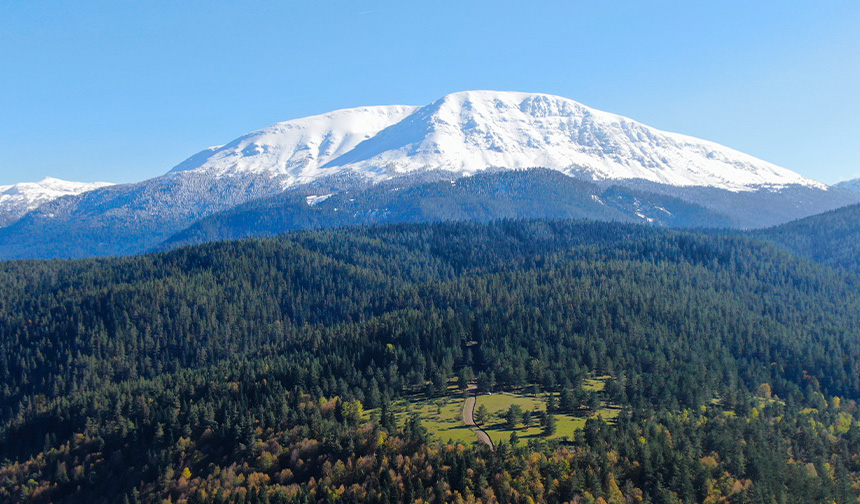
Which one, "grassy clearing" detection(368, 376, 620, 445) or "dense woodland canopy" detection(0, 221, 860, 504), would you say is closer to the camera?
"dense woodland canopy" detection(0, 221, 860, 504)

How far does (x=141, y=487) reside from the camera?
123m

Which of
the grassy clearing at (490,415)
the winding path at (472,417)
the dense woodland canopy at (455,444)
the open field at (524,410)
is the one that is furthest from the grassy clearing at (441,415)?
the open field at (524,410)

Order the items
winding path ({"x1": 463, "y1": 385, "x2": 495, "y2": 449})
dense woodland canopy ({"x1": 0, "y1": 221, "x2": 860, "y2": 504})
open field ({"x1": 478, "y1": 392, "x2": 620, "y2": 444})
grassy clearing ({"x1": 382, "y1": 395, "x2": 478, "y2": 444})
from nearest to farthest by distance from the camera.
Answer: dense woodland canopy ({"x1": 0, "y1": 221, "x2": 860, "y2": 504}), winding path ({"x1": 463, "y1": 385, "x2": 495, "y2": 449}), grassy clearing ({"x1": 382, "y1": 395, "x2": 478, "y2": 444}), open field ({"x1": 478, "y1": 392, "x2": 620, "y2": 444})

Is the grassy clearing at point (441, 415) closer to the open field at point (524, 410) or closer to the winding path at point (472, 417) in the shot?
the winding path at point (472, 417)

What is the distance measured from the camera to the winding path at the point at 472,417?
116188 mm

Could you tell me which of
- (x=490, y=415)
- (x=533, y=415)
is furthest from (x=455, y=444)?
(x=533, y=415)

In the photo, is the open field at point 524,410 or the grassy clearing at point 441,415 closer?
the grassy clearing at point 441,415

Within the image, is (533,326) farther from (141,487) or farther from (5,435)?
(5,435)

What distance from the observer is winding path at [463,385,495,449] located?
11619cm

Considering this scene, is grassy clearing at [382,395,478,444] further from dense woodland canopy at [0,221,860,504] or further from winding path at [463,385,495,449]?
dense woodland canopy at [0,221,860,504]

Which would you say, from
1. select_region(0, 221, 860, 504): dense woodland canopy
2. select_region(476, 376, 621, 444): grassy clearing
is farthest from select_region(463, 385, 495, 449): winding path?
select_region(0, 221, 860, 504): dense woodland canopy

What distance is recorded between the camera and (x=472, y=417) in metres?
130

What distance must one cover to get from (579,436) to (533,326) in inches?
3067

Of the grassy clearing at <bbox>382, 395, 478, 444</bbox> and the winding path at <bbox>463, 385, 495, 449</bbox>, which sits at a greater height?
the grassy clearing at <bbox>382, 395, 478, 444</bbox>
